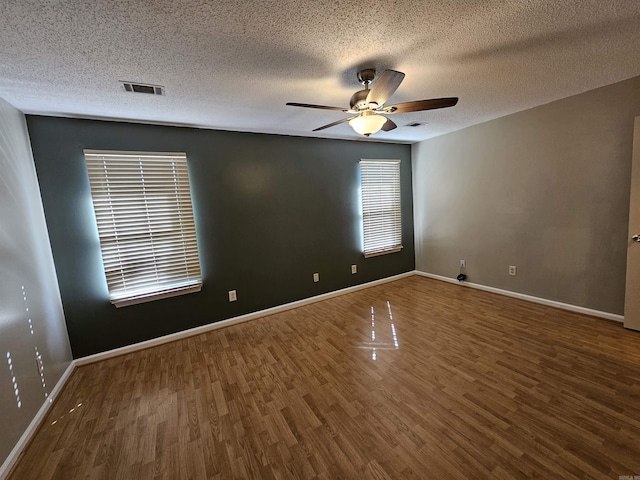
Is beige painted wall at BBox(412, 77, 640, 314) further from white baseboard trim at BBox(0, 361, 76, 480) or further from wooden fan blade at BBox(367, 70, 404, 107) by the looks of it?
white baseboard trim at BBox(0, 361, 76, 480)

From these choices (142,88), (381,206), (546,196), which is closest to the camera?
(142,88)

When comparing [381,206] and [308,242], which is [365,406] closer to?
[308,242]

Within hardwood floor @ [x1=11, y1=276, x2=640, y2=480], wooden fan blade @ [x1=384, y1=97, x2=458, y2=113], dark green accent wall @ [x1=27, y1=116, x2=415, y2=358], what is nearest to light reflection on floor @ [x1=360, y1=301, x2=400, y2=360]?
hardwood floor @ [x1=11, y1=276, x2=640, y2=480]

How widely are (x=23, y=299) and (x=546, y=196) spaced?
16.6 ft

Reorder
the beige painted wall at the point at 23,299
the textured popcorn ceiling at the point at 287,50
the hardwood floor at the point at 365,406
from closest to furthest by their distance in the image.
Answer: the textured popcorn ceiling at the point at 287,50, the hardwood floor at the point at 365,406, the beige painted wall at the point at 23,299

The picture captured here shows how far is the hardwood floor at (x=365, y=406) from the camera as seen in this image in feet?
4.76

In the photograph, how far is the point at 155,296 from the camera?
2.86m

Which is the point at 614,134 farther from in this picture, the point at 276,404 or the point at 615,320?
the point at 276,404

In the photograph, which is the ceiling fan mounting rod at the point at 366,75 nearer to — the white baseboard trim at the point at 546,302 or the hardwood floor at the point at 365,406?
the hardwood floor at the point at 365,406

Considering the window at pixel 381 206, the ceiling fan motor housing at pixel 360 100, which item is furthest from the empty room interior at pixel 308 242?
the window at pixel 381 206

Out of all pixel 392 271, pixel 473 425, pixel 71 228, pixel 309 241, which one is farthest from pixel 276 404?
pixel 392 271

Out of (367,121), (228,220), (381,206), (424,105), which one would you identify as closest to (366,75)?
(367,121)

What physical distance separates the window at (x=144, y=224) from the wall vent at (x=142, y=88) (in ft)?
2.73

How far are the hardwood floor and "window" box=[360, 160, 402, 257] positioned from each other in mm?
1731
